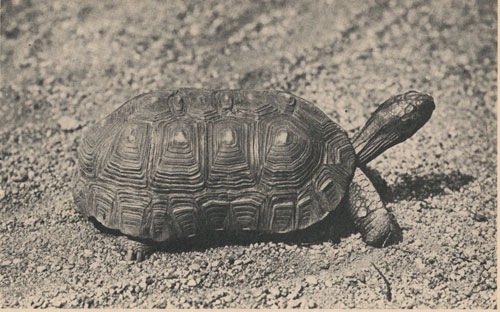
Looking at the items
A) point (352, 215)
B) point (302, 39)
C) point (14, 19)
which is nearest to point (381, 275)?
point (352, 215)

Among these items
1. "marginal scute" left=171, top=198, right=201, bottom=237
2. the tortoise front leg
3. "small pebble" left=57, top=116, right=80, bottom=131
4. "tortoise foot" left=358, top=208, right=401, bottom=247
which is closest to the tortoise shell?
"marginal scute" left=171, top=198, right=201, bottom=237

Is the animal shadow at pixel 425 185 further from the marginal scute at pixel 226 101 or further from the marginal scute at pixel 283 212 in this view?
the marginal scute at pixel 226 101

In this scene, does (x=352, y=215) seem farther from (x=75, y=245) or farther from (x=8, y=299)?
(x=8, y=299)

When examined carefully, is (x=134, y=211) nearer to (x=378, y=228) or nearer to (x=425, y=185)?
(x=378, y=228)

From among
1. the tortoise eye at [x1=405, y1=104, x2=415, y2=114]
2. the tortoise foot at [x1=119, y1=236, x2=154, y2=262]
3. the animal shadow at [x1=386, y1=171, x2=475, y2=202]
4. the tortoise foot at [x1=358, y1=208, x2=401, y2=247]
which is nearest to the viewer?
the tortoise foot at [x1=119, y1=236, x2=154, y2=262]

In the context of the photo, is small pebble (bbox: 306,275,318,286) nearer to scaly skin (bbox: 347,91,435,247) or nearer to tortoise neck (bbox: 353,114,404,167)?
scaly skin (bbox: 347,91,435,247)

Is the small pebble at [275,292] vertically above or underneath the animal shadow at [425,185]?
underneath

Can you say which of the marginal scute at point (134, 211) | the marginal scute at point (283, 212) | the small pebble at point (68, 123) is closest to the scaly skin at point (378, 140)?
the marginal scute at point (283, 212)
